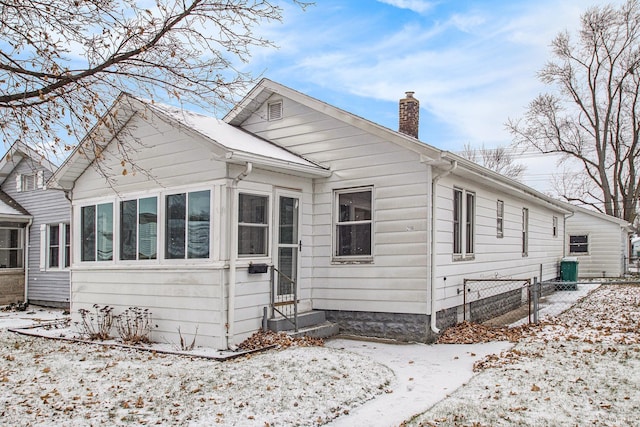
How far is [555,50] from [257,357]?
33928mm

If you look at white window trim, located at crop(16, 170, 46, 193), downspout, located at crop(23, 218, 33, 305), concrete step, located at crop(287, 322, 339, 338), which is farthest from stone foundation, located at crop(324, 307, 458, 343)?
downspout, located at crop(23, 218, 33, 305)

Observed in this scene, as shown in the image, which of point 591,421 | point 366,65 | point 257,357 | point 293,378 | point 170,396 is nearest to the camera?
point 591,421

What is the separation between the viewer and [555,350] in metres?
8.08

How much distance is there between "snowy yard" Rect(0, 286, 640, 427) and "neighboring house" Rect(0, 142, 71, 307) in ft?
31.1

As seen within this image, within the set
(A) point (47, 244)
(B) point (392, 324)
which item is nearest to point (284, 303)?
(B) point (392, 324)

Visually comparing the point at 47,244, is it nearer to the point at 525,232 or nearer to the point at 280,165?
the point at 280,165

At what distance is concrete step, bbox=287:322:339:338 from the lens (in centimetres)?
932

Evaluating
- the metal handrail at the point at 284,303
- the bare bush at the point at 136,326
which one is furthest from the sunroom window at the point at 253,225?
the bare bush at the point at 136,326

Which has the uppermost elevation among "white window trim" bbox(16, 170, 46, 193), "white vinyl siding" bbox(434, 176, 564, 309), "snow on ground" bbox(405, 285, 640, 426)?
"white window trim" bbox(16, 170, 46, 193)

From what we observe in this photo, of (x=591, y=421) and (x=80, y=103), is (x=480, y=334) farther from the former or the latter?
(x=80, y=103)

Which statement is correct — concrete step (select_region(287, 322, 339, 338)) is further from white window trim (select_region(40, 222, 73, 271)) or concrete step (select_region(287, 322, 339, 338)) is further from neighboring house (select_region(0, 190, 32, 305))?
neighboring house (select_region(0, 190, 32, 305))

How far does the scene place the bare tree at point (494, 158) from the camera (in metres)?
46.5

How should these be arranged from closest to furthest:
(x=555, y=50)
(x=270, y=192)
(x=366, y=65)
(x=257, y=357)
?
1. (x=257, y=357)
2. (x=270, y=192)
3. (x=366, y=65)
4. (x=555, y=50)

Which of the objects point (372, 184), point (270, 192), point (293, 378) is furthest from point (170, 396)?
point (372, 184)
